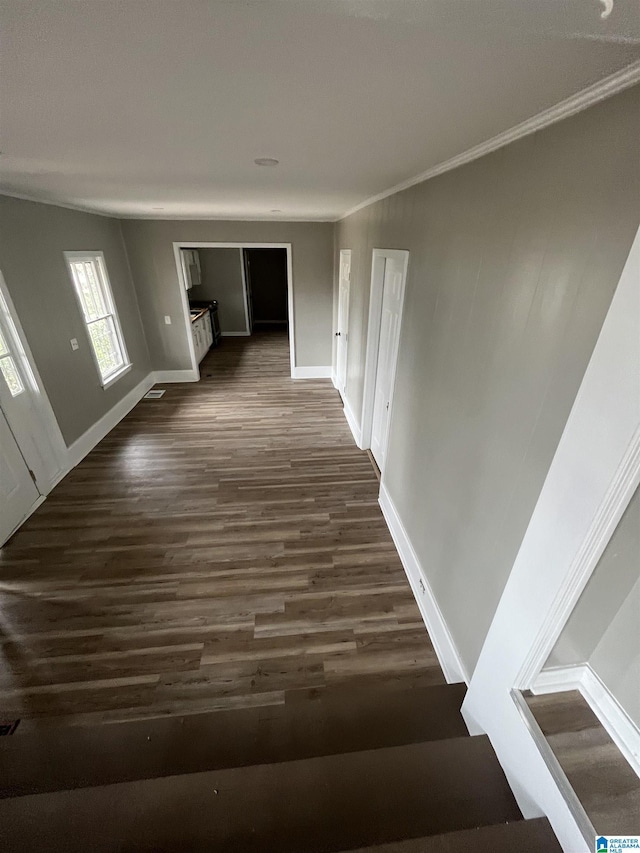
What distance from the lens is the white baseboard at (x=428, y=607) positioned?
1796 millimetres

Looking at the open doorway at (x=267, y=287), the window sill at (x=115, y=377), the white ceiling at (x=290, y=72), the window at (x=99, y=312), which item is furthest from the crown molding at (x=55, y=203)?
the open doorway at (x=267, y=287)

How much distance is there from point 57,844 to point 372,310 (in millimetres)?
3476

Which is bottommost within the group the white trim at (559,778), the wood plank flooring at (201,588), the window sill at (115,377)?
the wood plank flooring at (201,588)

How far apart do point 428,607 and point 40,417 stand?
360cm

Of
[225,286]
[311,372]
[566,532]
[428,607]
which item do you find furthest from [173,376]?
[566,532]

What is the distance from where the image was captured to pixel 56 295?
346cm

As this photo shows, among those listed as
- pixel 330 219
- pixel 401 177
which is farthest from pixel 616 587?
pixel 330 219

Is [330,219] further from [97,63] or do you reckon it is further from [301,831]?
[301,831]

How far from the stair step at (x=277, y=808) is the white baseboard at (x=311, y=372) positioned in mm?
5352

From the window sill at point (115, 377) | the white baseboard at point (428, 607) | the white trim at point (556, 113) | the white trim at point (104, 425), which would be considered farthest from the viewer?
the window sill at point (115, 377)

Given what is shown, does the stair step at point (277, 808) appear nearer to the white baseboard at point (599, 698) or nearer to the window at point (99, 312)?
the white baseboard at point (599, 698)

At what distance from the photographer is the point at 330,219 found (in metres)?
5.12

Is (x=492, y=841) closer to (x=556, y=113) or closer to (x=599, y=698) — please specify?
(x=599, y=698)

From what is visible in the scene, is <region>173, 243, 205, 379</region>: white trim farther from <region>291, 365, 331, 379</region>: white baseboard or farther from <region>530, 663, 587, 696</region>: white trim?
<region>530, 663, 587, 696</region>: white trim
